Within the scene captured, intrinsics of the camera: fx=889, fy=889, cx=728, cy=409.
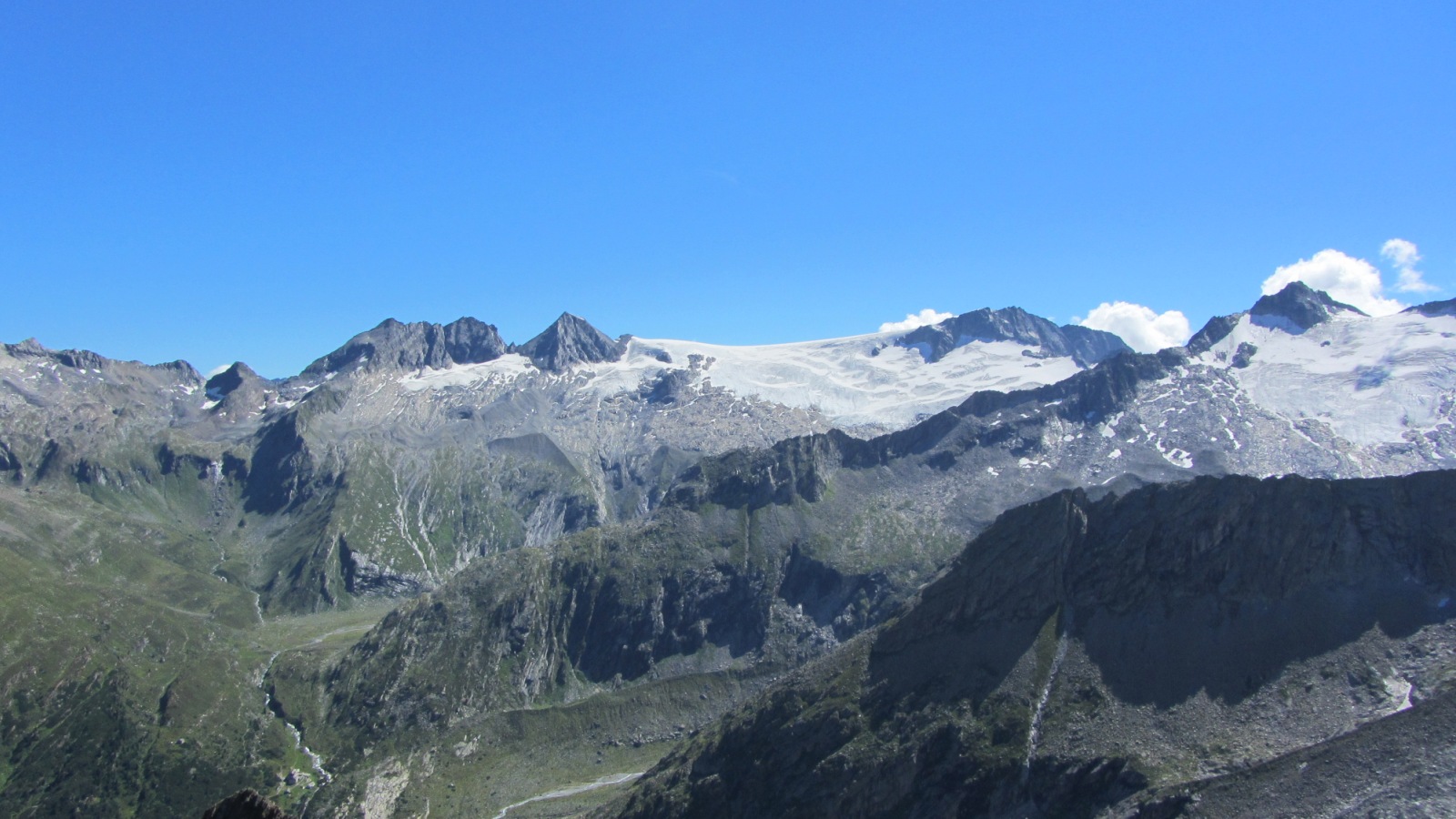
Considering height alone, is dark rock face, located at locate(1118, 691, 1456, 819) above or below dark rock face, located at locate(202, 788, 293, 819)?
below

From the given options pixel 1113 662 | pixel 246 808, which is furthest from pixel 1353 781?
pixel 246 808

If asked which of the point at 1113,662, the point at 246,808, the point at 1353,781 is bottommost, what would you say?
the point at 1353,781

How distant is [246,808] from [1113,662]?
147 m

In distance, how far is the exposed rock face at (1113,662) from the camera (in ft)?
443

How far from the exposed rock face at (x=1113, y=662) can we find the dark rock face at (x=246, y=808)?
121682 millimetres

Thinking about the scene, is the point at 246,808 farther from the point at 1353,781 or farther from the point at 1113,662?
the point at 1113,662

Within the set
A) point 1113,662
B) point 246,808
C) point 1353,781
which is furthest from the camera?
point 1113,662

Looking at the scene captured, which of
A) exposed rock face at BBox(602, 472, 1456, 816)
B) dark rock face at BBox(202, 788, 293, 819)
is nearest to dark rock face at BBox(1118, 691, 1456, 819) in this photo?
exposed rock face at BBox(602, 472, 1456, 816)

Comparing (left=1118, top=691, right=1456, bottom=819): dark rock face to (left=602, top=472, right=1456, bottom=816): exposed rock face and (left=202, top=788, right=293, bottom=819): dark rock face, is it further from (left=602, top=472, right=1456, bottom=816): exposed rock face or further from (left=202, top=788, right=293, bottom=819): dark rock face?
(left=202, top=788, right=293, bottom=819): dark rock face

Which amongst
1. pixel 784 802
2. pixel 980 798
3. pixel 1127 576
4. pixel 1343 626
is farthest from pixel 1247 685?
pixel 784 802

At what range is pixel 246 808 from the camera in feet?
132

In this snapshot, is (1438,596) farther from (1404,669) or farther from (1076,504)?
(1076,504)

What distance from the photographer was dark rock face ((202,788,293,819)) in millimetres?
39625

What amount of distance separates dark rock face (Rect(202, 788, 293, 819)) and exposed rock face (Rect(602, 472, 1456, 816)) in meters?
122
